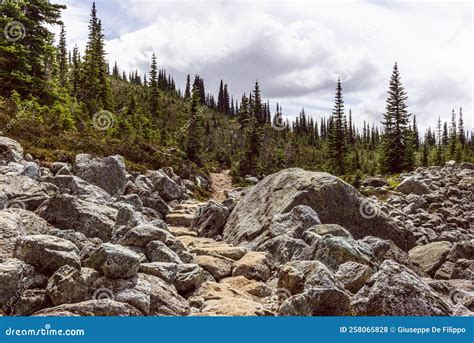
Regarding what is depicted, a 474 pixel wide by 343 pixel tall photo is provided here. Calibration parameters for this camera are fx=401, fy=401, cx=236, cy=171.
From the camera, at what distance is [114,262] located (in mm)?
7273

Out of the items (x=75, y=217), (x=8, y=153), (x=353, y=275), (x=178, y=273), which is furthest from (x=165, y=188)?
(x=353, y=275)

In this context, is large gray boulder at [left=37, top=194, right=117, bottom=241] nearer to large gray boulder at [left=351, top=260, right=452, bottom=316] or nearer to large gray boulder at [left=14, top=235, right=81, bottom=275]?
large gray boulder at [left=14, top=235, right=81, bottom=275]

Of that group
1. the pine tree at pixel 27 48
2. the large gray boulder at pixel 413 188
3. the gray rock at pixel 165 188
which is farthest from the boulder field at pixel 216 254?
the pine tree at pixel 27 48

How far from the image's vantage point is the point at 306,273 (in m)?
8.12

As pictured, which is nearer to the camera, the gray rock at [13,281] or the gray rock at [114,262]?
the gray rock at [13,281]

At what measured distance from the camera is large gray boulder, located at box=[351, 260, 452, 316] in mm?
6699

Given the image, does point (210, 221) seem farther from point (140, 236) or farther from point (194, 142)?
point (194, 142)

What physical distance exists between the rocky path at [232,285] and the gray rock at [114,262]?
143 centimetres

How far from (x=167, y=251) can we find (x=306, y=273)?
3167 mm

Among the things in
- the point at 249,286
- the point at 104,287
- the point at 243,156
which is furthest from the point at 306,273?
the point at 243,156

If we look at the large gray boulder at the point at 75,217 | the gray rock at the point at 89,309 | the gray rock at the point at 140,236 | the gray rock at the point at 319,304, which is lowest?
the gray rock at the point at 319,304

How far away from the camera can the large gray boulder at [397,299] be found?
6699mm

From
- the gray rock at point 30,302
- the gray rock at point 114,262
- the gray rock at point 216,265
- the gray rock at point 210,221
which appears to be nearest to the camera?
the gray rock at point 30,302

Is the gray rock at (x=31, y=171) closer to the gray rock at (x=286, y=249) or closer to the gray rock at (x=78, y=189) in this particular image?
the gray rock at (x=78, y=189)
